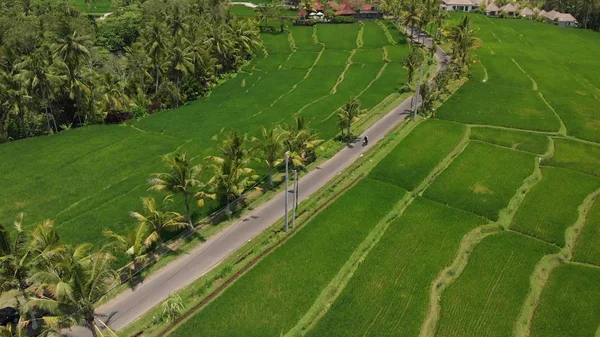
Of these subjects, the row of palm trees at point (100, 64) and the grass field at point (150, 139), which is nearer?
the grass field at point (150, 139)

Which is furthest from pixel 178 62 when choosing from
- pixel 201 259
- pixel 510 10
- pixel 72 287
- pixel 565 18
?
pixel 565 18

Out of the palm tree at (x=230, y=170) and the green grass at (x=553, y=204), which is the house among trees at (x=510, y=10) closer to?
the green grass at (x=553, y=204)

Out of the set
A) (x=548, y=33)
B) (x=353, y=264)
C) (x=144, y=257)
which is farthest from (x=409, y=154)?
(x=548, y=33)

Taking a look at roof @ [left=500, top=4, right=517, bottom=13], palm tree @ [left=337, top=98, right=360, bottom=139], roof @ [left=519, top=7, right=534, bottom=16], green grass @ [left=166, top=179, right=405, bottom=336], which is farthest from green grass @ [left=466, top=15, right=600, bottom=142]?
green grass @ [left=166, top=179, right=405, bottom=336]

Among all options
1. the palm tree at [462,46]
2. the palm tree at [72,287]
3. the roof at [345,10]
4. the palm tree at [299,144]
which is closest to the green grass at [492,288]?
the palm tree at [299,144]

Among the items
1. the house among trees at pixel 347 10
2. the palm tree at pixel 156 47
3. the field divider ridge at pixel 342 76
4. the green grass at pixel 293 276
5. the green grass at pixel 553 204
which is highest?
the palm tree at pixel 156 47

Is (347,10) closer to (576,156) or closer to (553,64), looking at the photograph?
(553,64)

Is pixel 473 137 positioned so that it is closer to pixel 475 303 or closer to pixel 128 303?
pixel 475 303
